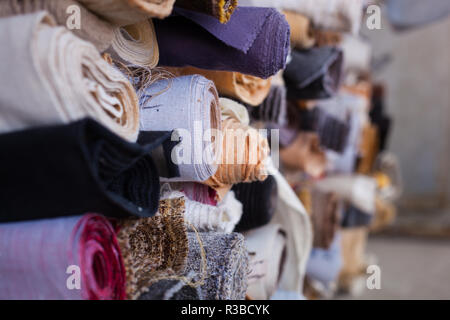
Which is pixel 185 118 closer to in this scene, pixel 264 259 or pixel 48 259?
pixel 48 259

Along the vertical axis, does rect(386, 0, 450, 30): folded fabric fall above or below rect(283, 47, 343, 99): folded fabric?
above

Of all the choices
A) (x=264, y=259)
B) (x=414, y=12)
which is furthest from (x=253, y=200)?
(x=414, y=12)

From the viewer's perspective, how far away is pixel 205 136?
0.51m

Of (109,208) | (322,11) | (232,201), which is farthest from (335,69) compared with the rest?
(109,208)

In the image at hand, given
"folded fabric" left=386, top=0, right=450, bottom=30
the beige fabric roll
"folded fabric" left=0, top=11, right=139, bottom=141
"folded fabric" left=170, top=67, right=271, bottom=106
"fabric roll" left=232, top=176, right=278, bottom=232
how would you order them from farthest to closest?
"folded fabric" left=386, top=0, right=450, bottom=30 → the beige fabric roll → "fabric roll" left=232, top=176, right=278, bottom=232 → "folded fabric" left=170, top=67, right=271, bottom=106 → "folded fabric" left=0, top=11, right=139, bottom=141

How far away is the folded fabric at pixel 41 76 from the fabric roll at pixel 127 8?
0.14ft

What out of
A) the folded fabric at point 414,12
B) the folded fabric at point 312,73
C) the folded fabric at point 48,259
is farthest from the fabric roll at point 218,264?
the folded fabric at point 414,12

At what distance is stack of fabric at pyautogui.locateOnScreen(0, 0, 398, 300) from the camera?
348mm

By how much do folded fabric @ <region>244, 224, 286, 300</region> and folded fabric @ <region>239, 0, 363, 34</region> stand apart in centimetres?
38

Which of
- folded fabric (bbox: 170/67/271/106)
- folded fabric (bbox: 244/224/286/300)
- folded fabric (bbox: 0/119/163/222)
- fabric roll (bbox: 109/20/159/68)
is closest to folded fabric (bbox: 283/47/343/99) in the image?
folded fabric (bbox: 170/67/271/106)

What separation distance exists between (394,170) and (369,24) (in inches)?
47.6

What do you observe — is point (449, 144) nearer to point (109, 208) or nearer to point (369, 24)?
point (369, 24)

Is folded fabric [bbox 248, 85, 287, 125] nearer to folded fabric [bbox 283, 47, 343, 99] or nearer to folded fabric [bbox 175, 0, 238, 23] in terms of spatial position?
folded fabric [bbox 283, 47, 343, 99]

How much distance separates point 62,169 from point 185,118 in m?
0.17
